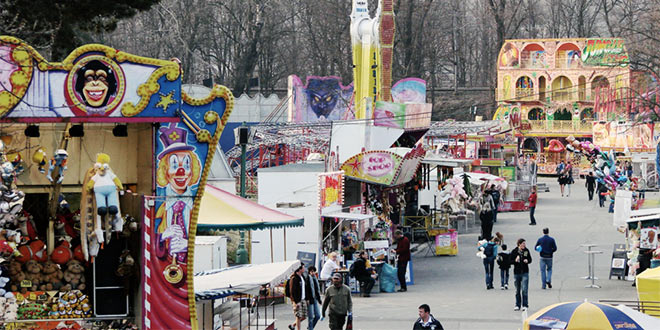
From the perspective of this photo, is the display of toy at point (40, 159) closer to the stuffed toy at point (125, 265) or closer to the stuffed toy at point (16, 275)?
the stuffed toy at point (16, 275)

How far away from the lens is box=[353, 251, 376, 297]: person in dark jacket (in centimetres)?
2450

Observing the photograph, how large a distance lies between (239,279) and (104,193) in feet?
12.5

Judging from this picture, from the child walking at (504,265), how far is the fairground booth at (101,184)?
10.7 m

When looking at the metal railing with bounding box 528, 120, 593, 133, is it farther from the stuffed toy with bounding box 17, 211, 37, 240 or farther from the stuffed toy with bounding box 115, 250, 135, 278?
the stuffed toy with bounding box 17, 211, 37, 240

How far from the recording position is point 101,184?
13.8m

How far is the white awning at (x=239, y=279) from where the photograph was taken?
16.2 m

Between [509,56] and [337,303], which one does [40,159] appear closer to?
[337,303]

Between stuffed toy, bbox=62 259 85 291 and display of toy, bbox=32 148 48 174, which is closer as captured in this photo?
display of toy, bbox=32 148 48 174

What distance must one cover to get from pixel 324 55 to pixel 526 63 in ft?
44.8

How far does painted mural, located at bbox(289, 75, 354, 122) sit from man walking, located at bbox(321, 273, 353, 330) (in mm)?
31084

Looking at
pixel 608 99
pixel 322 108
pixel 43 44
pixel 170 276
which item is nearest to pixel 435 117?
pixel 608 99

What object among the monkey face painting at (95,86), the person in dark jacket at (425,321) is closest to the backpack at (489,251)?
the person in dark jacket at (425,321)

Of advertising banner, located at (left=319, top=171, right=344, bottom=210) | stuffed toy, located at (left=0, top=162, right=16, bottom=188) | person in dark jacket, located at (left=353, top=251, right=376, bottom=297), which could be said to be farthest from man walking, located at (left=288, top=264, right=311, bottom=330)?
stuffed toy, located at (left=0, top=162, right=16, bottom=188)

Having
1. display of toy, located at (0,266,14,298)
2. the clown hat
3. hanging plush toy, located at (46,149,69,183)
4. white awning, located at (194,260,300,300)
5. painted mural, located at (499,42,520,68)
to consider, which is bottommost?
white awning, located at (194,260,300,300)
